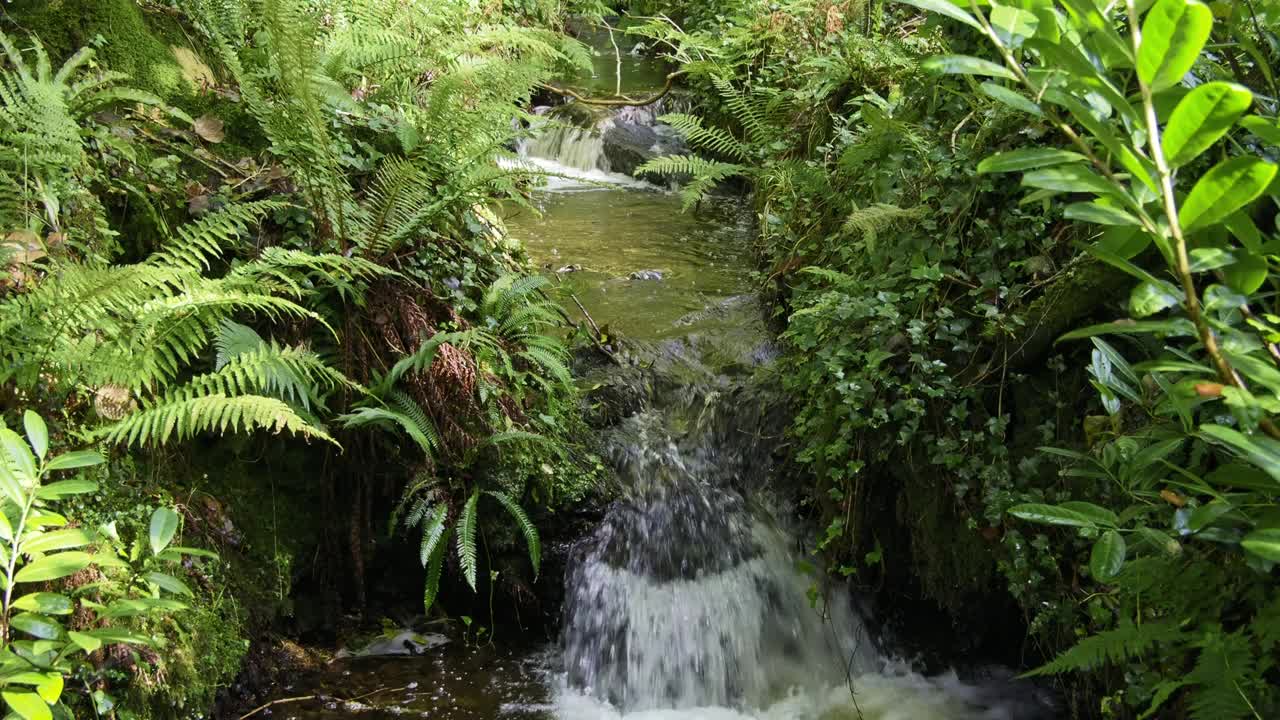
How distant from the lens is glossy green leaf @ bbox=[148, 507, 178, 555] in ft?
7.81

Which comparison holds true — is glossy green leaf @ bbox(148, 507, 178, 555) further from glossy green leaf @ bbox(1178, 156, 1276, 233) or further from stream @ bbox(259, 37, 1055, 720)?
glossy green leaf @ bbox(1178, 156, 1276, 233)

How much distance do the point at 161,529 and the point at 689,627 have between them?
90.2 inches

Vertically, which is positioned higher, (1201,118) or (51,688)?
(1201,118)

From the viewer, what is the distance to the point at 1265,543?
1.16m

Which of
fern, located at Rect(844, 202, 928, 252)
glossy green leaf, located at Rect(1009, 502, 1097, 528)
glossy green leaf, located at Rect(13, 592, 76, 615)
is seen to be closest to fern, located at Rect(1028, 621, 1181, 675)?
glossy green leaf, located at Rect(1009, 502, 1097, 528)

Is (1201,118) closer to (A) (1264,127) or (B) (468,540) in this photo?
(A) (1264,127)

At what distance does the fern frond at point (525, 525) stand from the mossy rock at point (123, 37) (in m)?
2.40

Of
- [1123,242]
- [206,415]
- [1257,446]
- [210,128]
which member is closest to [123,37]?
[210,128]

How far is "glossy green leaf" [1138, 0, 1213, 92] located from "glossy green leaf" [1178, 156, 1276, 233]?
133mm

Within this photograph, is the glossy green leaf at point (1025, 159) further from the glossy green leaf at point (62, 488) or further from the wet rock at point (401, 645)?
the wet rock at point (401, 645)

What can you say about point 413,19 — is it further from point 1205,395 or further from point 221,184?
point 1205,395

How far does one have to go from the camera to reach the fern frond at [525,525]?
3527mm

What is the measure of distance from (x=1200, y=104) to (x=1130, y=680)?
83.5 inches

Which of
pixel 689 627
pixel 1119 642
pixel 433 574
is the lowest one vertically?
pixel 689 627
